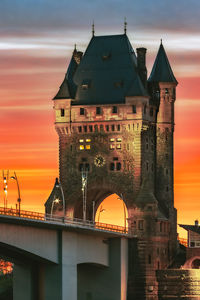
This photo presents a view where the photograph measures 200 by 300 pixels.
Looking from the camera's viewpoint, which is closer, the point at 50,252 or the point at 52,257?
the point at 50,252

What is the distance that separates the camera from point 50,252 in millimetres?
180250

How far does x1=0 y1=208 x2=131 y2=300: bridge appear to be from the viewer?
173000 mm

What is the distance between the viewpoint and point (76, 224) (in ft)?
638

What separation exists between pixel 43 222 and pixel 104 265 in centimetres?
2624

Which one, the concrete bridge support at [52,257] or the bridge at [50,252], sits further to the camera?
the concrete bridge support at [52,257]

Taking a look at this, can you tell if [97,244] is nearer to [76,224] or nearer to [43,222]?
[76,224]

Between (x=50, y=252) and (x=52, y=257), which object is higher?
(x=50, y=252)

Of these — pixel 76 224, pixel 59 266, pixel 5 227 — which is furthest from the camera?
pixel 76 224

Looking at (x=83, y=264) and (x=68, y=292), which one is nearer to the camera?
(x=68, y=292)

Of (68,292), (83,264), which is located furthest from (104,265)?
(68,292)

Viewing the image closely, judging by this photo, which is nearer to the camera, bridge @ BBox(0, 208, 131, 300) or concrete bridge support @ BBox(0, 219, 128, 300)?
bridge @ BBox(0, 208, 131, 300)

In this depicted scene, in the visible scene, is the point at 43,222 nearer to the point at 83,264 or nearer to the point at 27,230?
the point at 27,230

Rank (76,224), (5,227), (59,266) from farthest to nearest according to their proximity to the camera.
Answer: (76,224), (59,266), (5,227)

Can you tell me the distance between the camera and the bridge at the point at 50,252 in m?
173
